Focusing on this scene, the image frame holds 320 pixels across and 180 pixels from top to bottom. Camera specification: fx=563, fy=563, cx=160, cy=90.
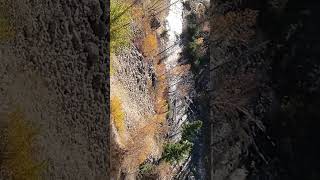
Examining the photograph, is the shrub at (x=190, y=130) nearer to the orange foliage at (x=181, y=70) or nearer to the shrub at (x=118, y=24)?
the orange foliage at (x=181, y=70)

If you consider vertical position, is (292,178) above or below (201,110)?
below

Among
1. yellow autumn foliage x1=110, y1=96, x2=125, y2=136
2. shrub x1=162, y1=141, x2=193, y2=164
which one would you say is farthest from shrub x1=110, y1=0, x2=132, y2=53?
shrub x1=162, y1=141, x2=193, y2=164

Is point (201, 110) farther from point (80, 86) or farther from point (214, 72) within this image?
point (214, 72)

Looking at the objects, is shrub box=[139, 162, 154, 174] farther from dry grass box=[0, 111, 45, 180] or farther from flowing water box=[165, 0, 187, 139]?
dry grass box=[0, 111, 45, 180]

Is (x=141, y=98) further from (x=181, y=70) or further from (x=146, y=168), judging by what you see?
(x=181, y=70)

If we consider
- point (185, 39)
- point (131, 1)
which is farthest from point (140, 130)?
point (185, 39)
